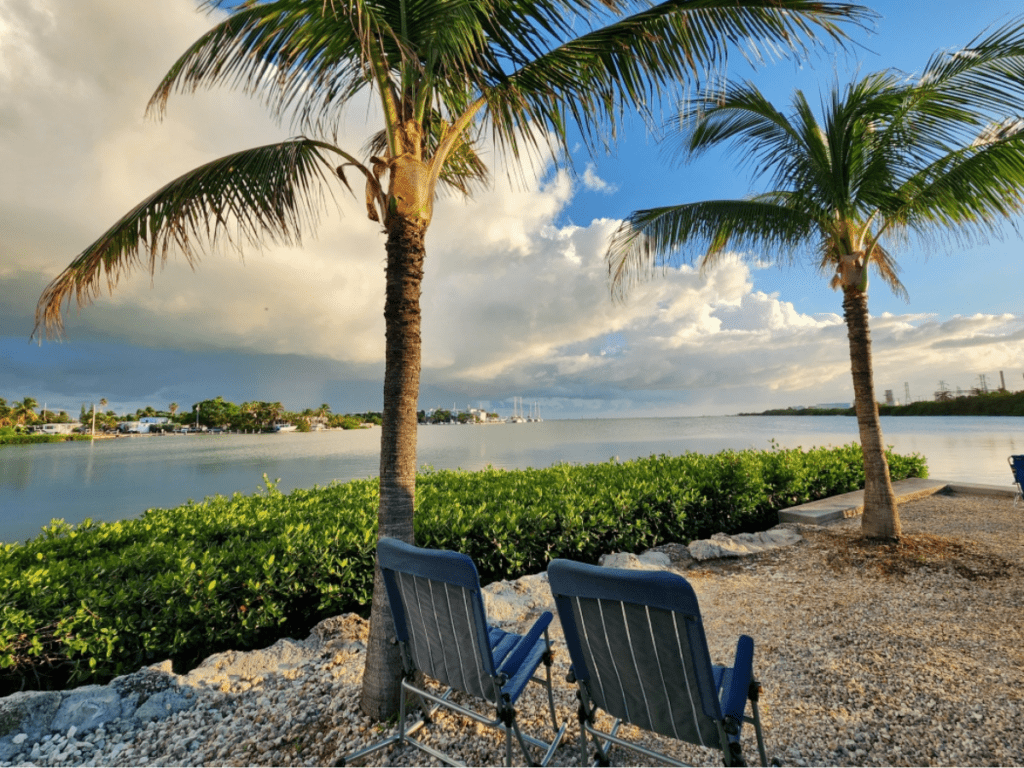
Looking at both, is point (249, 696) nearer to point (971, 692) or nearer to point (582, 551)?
point (582, 551)

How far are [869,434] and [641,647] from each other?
16.8ft

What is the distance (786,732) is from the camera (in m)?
2.21

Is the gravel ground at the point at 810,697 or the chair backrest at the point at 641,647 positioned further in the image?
the gravel ground at the point at 810,697

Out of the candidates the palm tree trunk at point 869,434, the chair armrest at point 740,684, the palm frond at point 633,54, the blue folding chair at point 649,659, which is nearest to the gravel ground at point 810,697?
the blue folding chair at point 649,659

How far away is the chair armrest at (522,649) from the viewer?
2.05 m

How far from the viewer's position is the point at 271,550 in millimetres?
3359

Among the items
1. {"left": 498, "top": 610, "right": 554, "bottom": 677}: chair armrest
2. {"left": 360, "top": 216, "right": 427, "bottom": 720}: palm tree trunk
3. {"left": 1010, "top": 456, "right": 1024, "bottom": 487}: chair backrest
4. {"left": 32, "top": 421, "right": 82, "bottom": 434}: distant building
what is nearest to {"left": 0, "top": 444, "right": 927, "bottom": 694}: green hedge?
{"left": 360, "top": 216, "right": 427, "bottom": 720}: palm tree trunk

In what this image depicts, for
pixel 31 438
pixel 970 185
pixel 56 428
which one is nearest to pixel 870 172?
pixel 970 185

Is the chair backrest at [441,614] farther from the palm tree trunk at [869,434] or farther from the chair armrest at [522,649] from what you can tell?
the palm tree trunk at [869,434]

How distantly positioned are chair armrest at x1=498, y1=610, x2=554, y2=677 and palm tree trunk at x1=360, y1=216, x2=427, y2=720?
0.69 metres

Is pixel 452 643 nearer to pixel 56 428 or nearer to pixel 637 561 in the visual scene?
pixel 637 561

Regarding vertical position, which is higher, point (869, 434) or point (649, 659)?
point (869, 434)

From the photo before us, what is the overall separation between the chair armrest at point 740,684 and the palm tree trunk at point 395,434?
1590mm

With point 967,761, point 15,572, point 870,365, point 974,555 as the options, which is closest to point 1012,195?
point 870,365
